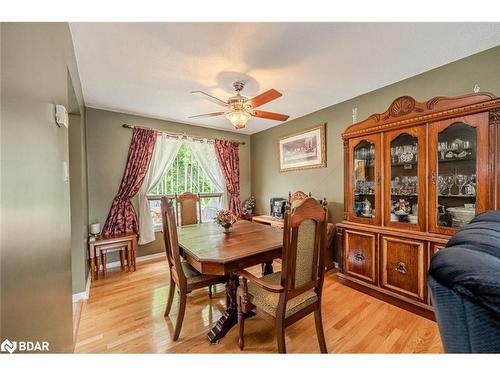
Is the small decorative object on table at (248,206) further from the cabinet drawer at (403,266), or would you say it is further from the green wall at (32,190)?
the green wall at (32,190)

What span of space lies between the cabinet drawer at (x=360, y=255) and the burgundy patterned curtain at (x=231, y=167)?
2.46 meters

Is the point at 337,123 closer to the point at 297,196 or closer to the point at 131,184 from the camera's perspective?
the point at 297,196

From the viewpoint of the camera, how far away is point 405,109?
6.64 feet

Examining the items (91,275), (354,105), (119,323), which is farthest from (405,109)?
(91,275)

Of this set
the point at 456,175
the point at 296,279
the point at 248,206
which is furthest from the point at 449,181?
the point at 248,206

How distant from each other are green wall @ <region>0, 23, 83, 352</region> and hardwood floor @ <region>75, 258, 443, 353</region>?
550 mm

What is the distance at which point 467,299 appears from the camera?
50 centimetres

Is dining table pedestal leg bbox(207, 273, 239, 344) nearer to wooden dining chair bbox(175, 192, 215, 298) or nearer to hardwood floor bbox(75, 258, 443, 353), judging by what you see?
hardwood floor bbox(75, 258, 443, 353)

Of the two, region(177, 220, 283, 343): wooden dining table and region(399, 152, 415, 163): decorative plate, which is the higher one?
region(399, 152, 415, 163): decorative plate

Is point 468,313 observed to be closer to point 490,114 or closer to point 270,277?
point 270,277

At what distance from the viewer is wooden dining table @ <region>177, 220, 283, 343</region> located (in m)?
1.46

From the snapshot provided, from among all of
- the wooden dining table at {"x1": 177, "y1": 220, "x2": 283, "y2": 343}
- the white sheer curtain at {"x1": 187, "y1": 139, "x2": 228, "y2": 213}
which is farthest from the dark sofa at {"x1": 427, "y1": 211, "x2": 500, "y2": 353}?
the white sheer curtain at {"x1": 187, "y1": 139, "x2": 228, "y2": 213}

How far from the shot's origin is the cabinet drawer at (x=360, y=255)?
88.7 inches
